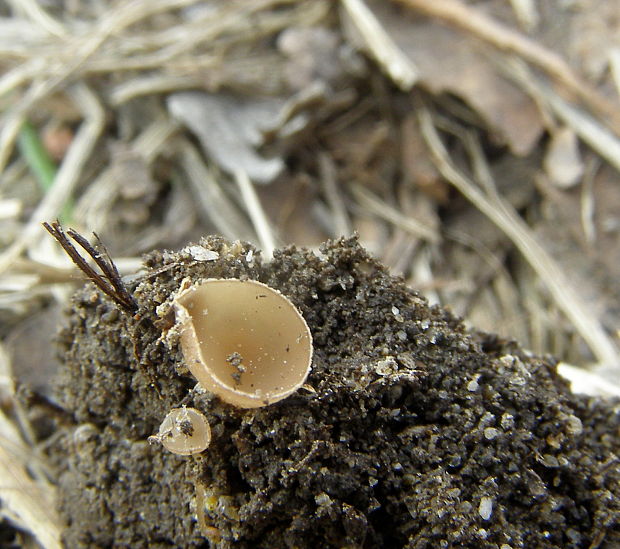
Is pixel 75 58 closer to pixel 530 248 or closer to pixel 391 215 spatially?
pixel 391 215

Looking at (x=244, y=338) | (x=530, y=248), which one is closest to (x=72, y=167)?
(x=244, y=338)

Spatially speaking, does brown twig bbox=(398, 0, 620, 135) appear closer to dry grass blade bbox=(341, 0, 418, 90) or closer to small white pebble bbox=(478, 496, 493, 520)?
dry grass blade bbox=(341, 0, 418, 90)

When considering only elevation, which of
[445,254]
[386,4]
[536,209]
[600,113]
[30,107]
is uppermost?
[386,4]

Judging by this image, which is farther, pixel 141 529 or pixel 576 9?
pixel 576 9

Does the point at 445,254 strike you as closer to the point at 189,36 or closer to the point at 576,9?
the point at 576,9

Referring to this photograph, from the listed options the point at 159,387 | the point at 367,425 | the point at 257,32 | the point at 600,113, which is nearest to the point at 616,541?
the point at 367,425

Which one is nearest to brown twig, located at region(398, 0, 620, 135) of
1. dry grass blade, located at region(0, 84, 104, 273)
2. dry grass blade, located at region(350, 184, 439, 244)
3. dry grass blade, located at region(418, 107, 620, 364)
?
dry grass blade, located at region(418, 107, 620, 364)

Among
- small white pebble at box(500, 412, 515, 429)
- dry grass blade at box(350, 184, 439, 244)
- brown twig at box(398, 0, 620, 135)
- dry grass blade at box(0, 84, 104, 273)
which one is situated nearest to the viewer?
small white pebble at box(500, 412, 515, 429)
